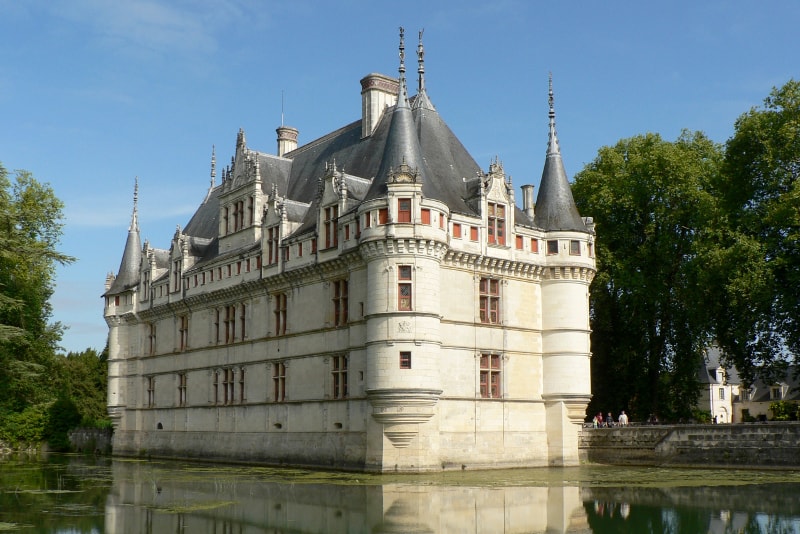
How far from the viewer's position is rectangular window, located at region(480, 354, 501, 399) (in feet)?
93.4

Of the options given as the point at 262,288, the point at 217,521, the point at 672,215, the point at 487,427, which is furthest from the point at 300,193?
the point at 217,521

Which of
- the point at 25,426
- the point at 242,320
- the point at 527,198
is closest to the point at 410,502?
the point at 527,198

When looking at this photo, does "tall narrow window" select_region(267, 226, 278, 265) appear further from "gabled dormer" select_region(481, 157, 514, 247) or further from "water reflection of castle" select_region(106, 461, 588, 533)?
"water reflection of castle" select_region(106, 461, 588, 533)

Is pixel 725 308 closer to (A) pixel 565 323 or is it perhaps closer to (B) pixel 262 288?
(A) pixel 565 323

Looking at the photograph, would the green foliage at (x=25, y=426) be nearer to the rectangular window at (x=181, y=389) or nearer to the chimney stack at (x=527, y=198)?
the rectangular window at (x=181, y=389)

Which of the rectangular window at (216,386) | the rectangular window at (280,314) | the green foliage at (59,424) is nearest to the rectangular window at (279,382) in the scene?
the rectangular window at (280,314)

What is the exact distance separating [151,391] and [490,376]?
18.4 metres

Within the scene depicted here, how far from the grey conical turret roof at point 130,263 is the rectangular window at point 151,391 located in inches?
185

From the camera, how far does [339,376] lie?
28719 mm

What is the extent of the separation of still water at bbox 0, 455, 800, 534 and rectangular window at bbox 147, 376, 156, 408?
43.9 ft

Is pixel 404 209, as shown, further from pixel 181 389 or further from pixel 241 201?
pixel 181 389

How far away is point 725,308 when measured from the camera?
31.6 meters

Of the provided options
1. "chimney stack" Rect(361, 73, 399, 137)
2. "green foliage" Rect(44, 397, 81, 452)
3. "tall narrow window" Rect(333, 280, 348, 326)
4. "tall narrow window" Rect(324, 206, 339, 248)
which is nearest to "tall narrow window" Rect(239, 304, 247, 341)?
"tall narrow window" Rect(333, 280, 348, 326)

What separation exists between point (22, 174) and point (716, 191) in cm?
3027
